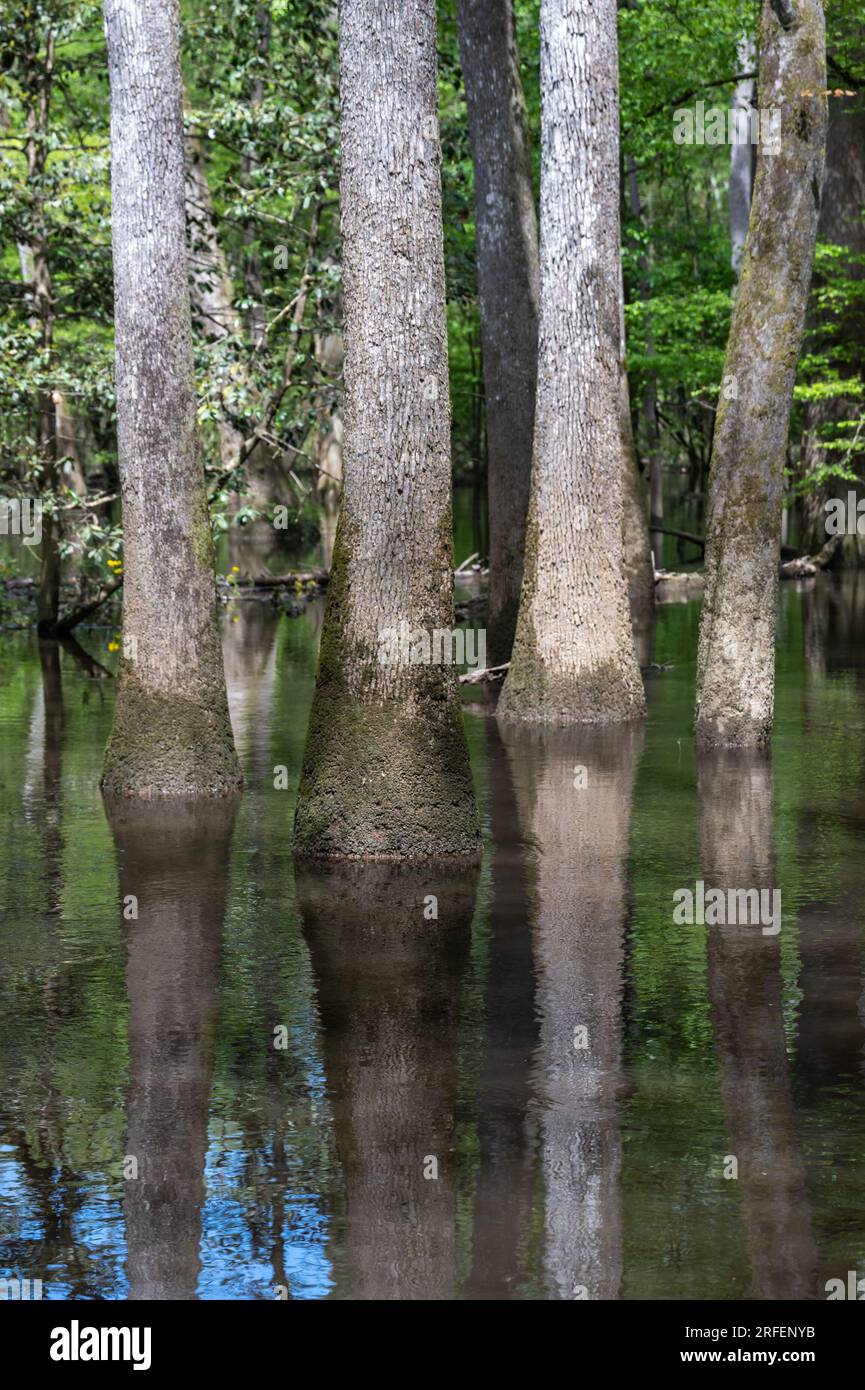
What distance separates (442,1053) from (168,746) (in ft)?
20.0

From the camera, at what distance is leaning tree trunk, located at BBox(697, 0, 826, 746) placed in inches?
593

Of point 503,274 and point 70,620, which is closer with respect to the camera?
point 503,274

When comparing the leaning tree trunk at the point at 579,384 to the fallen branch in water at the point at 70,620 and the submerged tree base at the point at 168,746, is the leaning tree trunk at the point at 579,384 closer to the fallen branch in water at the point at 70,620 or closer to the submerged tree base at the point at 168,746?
the submerged tree base at the point at 168,746

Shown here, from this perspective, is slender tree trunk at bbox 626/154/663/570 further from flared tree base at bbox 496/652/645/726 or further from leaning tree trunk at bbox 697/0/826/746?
leaning tree trunk at bbox 697/0/826/746

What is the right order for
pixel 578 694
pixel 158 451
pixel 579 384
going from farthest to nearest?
1. pixel 578 694
2. pixel 579 384
3. pixel 158 451

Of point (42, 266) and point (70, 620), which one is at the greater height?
point (42, 266)

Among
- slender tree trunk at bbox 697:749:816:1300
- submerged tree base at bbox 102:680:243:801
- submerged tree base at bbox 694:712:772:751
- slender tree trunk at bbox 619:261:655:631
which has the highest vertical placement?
slender tree trunk at bbox 619:261:655:631

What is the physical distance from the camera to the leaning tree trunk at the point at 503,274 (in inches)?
801

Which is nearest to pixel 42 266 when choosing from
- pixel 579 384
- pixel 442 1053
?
pixel 579 384

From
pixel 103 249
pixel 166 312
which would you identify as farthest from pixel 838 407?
pixel 166 312

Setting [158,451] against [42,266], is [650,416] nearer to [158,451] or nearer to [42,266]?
[42,266]

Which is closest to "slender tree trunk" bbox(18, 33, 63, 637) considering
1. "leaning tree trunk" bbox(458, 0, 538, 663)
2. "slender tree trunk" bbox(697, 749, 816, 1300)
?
"leaning tree trunk" bbox(458, 0, 538, 663)

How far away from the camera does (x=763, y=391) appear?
15477 mm

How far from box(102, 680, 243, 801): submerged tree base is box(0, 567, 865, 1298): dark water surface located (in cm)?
34
